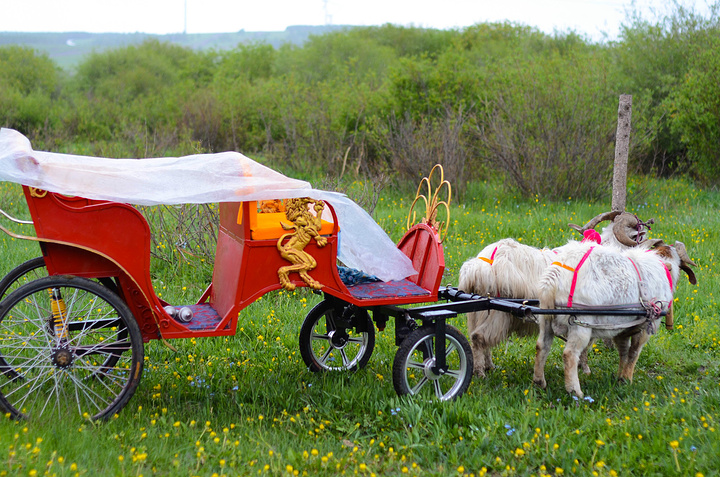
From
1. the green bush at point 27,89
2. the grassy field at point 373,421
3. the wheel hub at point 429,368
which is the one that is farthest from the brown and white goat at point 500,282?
the green bush at point 27,89

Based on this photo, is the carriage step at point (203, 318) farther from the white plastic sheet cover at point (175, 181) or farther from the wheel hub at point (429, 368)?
the wheel hub at point (429, 368)

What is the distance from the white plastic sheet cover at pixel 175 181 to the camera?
3.56 metres

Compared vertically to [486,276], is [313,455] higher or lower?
lower

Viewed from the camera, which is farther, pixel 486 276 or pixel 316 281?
pixel 486 276

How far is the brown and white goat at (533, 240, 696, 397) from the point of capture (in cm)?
450

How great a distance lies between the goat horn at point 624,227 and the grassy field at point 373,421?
112 cm

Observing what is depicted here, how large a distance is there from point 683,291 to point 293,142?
1110 centimetres

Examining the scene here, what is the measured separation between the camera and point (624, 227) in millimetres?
5348

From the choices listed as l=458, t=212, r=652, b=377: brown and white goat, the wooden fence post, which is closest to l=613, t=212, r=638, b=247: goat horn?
l=458, t=212, r=652, b=377: brown and white goat

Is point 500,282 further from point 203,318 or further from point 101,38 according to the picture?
point 101,38

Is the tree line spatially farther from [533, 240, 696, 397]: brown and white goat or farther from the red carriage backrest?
[533, 240, 696, 397]: brown and white goat

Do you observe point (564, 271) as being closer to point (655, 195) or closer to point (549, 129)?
point (549, 129)

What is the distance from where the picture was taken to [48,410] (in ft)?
13.2

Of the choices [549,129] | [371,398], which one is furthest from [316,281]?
[549,129]
